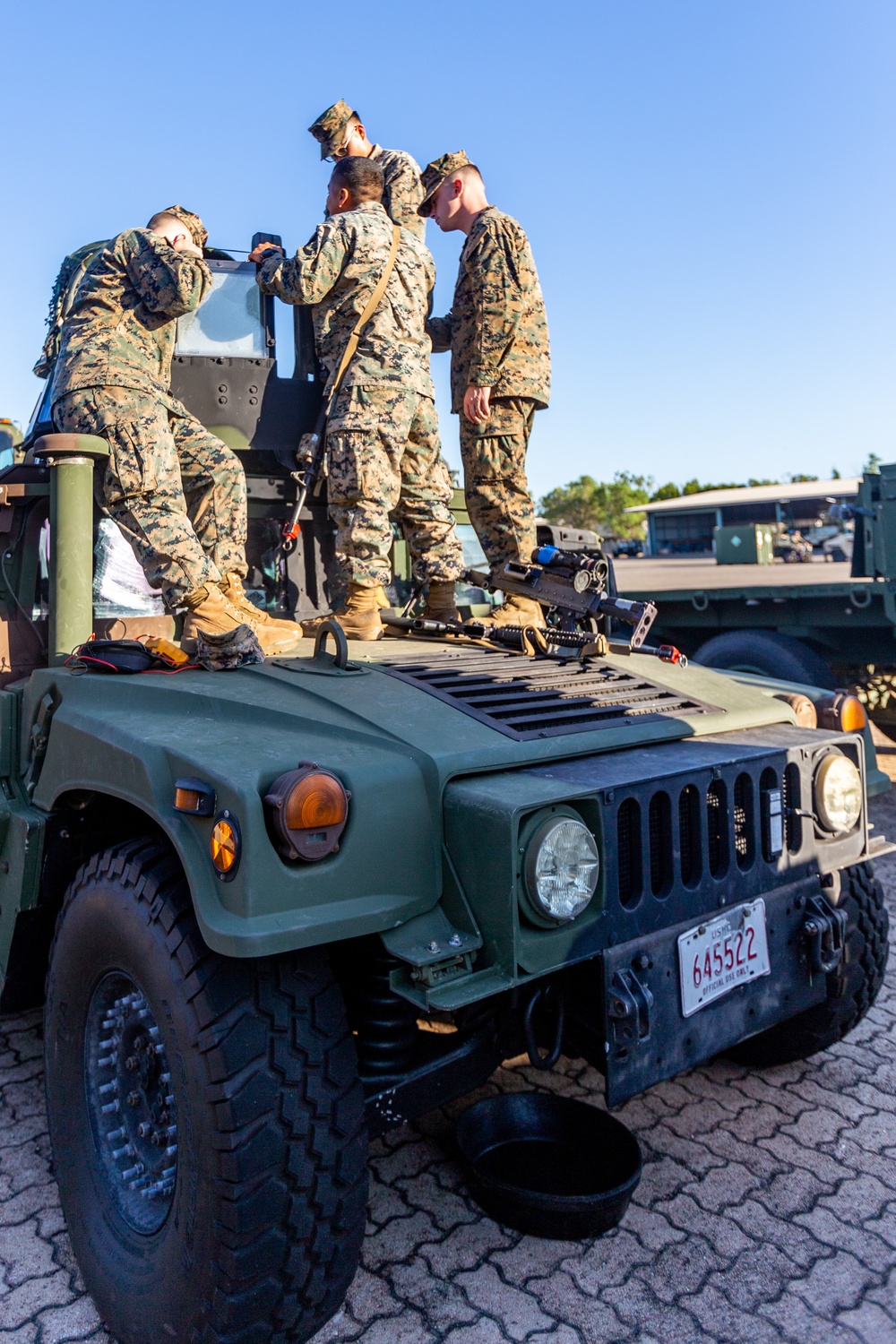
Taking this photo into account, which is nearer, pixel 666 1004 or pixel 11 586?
pixel 666 1004

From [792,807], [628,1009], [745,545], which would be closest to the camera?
[628,1009]

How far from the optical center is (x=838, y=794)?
100 inches

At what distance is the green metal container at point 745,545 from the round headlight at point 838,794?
10.5m

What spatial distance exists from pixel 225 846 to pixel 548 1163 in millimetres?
1374

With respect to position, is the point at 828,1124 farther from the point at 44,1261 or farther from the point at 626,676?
the point at 44,1261

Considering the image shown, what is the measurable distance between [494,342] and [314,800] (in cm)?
349

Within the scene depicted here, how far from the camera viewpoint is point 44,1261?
2.33 m

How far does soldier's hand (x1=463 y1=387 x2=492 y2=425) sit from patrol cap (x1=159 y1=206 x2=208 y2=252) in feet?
4.38

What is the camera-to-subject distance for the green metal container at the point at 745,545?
13.0 metres

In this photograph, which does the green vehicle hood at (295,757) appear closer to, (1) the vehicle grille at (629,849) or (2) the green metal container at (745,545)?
(1) the vehicle grille at (629,849)

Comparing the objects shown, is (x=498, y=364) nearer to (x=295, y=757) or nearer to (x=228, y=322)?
(x=228, y=322)

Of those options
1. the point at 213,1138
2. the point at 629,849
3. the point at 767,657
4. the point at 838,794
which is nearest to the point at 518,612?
the point at 838,794

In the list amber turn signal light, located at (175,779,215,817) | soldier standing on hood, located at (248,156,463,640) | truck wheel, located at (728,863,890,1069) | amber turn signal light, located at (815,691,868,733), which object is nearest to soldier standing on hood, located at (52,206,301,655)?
soldier standing on hood, located at (248,156,463,640)

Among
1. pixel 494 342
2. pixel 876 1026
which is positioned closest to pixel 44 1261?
pixel 876 1026
